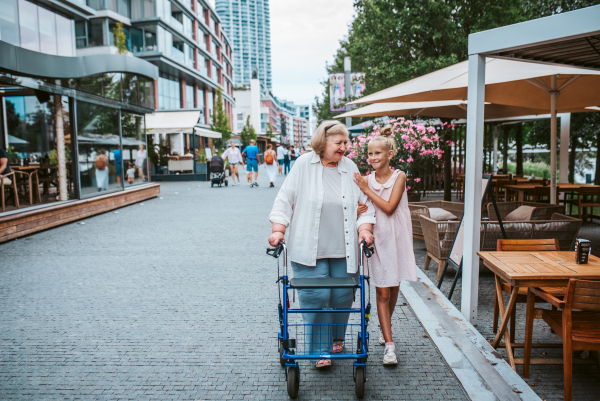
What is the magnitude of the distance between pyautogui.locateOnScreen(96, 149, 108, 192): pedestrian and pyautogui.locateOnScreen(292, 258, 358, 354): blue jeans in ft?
34.7

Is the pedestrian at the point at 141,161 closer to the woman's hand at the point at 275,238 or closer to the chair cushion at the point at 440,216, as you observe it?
the chair cushion at the point at 440,216

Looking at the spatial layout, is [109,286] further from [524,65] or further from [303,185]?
[524,65]

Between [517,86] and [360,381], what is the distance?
567 cm

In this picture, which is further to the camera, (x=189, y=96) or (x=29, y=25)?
(x=189, y=96)

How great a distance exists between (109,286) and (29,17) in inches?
715

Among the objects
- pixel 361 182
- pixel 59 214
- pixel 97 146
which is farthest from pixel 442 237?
pixel 97 146

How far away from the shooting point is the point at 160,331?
4008mm

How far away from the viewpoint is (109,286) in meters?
5.37

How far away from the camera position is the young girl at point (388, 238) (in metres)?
3.32

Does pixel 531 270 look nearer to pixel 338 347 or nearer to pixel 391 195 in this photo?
pixel 391 195

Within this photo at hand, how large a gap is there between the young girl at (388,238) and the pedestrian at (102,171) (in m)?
10.6

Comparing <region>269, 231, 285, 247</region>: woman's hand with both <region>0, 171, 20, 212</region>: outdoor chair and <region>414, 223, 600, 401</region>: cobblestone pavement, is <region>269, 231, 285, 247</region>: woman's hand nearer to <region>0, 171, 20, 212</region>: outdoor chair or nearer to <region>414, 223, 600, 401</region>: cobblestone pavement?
<region>414, 223, 600, 401</region>: cobblestone pavement

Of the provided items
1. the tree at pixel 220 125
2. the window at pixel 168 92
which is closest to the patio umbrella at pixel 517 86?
the tree at pixel 220 125

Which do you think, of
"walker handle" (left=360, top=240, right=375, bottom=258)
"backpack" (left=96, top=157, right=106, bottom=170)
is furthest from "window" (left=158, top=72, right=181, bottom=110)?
"walker handle" (left=360, top=240, right=375, bottom=258)
